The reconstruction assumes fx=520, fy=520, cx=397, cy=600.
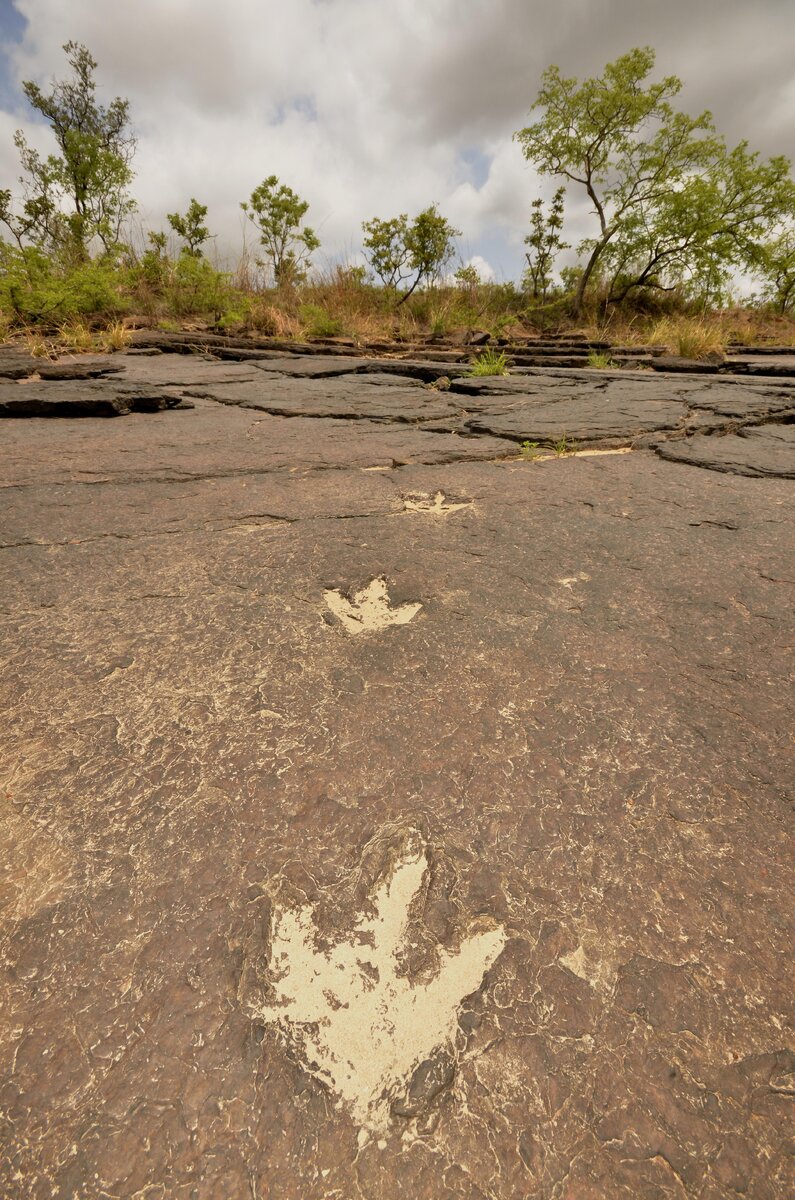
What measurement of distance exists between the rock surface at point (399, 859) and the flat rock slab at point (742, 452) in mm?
950

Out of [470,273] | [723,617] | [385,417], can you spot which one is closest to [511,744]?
[723,617]

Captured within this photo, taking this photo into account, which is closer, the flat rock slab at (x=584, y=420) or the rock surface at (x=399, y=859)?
the rock surface at (x=399, y=859)

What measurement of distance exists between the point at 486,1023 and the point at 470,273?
11088 mm

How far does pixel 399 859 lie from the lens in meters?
0.81

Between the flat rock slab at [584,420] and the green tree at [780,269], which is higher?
the green tree at [780,269]

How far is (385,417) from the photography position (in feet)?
11.8

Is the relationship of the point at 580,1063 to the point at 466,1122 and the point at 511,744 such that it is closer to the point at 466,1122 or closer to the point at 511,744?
the point at 466,1122

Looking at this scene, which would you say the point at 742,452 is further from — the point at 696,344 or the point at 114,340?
the point at 114,340

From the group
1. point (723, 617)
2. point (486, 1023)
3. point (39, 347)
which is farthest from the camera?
point (39, 347)

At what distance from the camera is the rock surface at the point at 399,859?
1.81 feet

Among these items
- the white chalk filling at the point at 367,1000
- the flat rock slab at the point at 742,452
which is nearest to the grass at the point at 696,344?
the flat rock slab at the point at 742,452

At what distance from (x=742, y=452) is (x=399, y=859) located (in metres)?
2.99

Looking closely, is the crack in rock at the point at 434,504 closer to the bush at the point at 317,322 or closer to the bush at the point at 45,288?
the bush at the point at 45,288

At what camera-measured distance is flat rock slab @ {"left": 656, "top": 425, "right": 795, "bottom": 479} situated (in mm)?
2549
